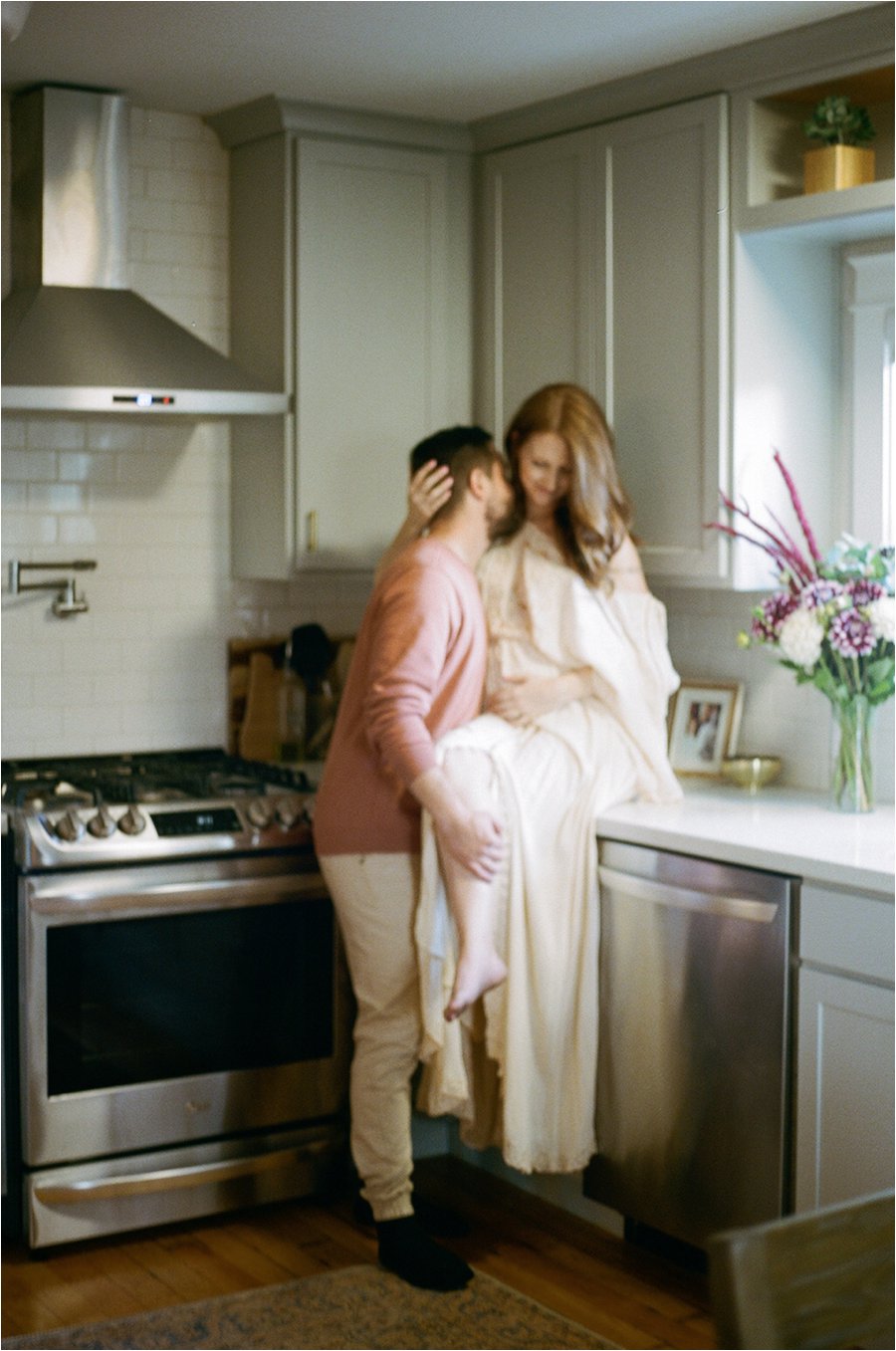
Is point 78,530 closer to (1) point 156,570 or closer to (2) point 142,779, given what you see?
(1) point 156,570

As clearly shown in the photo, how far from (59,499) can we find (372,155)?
1146 mm

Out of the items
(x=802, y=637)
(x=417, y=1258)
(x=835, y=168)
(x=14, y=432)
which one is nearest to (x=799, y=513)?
(x=802, y=637)

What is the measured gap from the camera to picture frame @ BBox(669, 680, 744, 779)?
12.8 feet

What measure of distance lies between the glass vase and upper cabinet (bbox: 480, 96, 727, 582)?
17.9 inches

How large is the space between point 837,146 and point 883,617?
3.22 feet

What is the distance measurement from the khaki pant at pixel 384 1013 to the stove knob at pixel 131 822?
1.41ft

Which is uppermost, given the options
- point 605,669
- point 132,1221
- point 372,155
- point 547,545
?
point 372,155

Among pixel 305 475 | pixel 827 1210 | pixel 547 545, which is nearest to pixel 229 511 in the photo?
pixel 305 475

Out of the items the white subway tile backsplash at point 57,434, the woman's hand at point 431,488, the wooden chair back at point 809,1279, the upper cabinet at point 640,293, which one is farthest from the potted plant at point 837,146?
the wooden chair back at point 809,1279

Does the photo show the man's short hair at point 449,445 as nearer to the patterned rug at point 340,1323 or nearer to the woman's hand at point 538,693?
the woman's hand at point 538,693

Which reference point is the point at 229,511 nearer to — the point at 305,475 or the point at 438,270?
the point at 305,475

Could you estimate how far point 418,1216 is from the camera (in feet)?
11.8

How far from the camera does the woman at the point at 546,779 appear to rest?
3.36m

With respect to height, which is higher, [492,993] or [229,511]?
[229,511]
